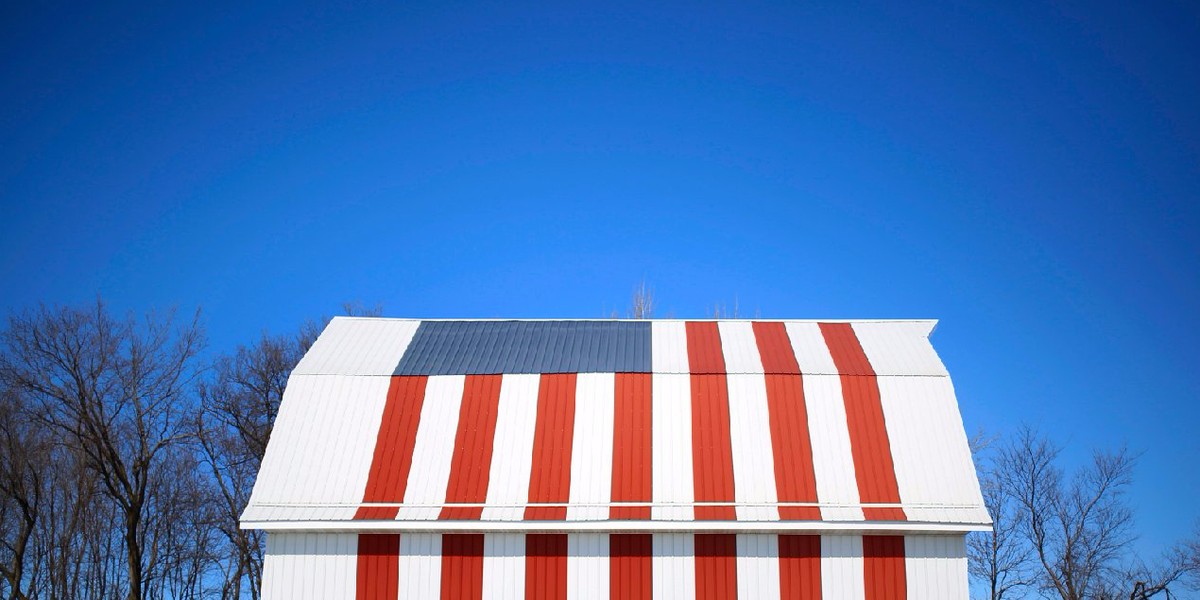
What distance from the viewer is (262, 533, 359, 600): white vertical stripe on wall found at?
19.0 meters

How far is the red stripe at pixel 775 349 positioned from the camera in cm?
2161

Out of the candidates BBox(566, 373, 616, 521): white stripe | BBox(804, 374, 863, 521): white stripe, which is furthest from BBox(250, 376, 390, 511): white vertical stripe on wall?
BBox(804, 374, 863, 521): white stripe

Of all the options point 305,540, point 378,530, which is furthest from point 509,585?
point 305,540

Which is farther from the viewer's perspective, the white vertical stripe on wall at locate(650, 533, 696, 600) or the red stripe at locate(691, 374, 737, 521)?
the red stripe at locate(691, 374, 737, 521)

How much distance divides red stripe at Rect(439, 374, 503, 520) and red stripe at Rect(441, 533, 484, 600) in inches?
25.6

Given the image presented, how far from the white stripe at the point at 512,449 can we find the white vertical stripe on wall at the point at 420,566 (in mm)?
1323

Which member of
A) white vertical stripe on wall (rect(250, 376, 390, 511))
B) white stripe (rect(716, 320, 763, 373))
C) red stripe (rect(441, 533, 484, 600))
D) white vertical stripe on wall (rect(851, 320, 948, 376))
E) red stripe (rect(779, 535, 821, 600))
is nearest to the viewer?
red stripe (rect(779, 535, 821, 600))

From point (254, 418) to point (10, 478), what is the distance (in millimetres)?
8297

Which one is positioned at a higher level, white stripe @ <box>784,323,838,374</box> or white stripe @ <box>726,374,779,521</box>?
white stripe @ <box>784,323,838,374</box>

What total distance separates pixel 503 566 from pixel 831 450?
712cm

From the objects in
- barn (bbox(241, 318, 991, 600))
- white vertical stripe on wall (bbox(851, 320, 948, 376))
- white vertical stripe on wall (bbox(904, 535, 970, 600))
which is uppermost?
white vertical stripe on wall (bbox(851, 320, 948, 376))

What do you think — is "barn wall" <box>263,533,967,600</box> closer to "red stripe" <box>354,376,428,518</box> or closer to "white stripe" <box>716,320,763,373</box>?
"red stripe" <box>354,376,428,518</box>

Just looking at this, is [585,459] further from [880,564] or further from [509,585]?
[880,564]

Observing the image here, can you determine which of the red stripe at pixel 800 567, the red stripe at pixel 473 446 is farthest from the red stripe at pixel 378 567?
the red stripe at pixel 800 567
